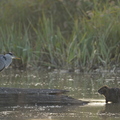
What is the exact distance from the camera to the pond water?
247 inches

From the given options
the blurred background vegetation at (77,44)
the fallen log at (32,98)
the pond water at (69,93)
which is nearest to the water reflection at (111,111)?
the pond water at (69,93)

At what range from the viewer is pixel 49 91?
725 cm

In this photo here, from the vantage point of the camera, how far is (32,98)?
7082 millimetres

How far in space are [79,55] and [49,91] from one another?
4946 mm

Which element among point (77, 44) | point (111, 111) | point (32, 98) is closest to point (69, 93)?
point (32, 98)

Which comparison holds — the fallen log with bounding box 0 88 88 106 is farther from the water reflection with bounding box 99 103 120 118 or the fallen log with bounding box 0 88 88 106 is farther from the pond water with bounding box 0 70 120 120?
the water reflection with bounding box 99 103 120 118

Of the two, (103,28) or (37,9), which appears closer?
(103,28)

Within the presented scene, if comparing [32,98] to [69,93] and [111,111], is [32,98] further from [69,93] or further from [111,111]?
[69,93]

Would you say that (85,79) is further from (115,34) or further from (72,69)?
(115,34)

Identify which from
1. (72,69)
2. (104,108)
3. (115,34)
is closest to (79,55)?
(72,69)

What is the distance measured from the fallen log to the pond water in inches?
5.3

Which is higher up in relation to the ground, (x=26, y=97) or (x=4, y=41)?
(x=4, y=41)

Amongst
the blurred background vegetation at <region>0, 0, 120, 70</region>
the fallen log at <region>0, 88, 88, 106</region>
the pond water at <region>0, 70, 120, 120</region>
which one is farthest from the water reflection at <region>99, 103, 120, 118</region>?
the blurred background vegetation at <region>0, 0, 120, 70</region>

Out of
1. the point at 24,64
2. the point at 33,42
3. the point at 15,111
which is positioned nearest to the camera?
the point at 15,111
